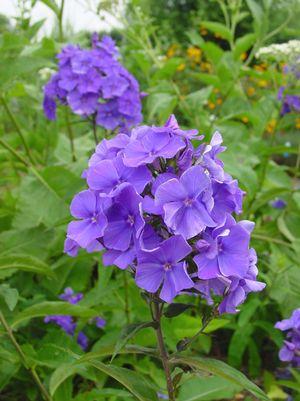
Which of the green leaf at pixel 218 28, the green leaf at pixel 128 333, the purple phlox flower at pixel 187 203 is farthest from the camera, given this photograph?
the green leaf at pixel 218 28

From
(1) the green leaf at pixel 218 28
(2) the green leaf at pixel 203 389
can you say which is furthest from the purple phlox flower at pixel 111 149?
(1) the green leaf at pixel 218 28

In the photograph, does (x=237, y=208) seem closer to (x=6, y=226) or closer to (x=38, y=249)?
(x=38, y=249)

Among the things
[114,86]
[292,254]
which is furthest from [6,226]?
[292,254]

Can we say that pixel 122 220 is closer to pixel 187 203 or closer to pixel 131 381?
pixel 187 203

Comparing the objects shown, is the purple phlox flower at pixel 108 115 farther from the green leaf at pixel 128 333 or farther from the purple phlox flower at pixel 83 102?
the green leaf at pixel 128 333

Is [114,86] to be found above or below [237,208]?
below

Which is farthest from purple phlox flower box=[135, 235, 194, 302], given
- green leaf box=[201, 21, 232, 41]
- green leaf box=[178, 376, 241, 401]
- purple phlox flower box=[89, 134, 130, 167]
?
green leaf box=[201, 21, 232, 41]

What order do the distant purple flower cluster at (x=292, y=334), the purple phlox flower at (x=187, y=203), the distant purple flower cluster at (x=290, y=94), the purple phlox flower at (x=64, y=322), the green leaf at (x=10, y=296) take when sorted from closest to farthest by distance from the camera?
1. the purple phlox flower at (x=187, y=203)
2. the green leaf at (x=10, y=296)
3. the distant purple flower cluster at (x=292, y=334)
4. the purple phlox flower at (x=64, y=322)
5. the distant purple flower cluster at (x=290, y=94)
